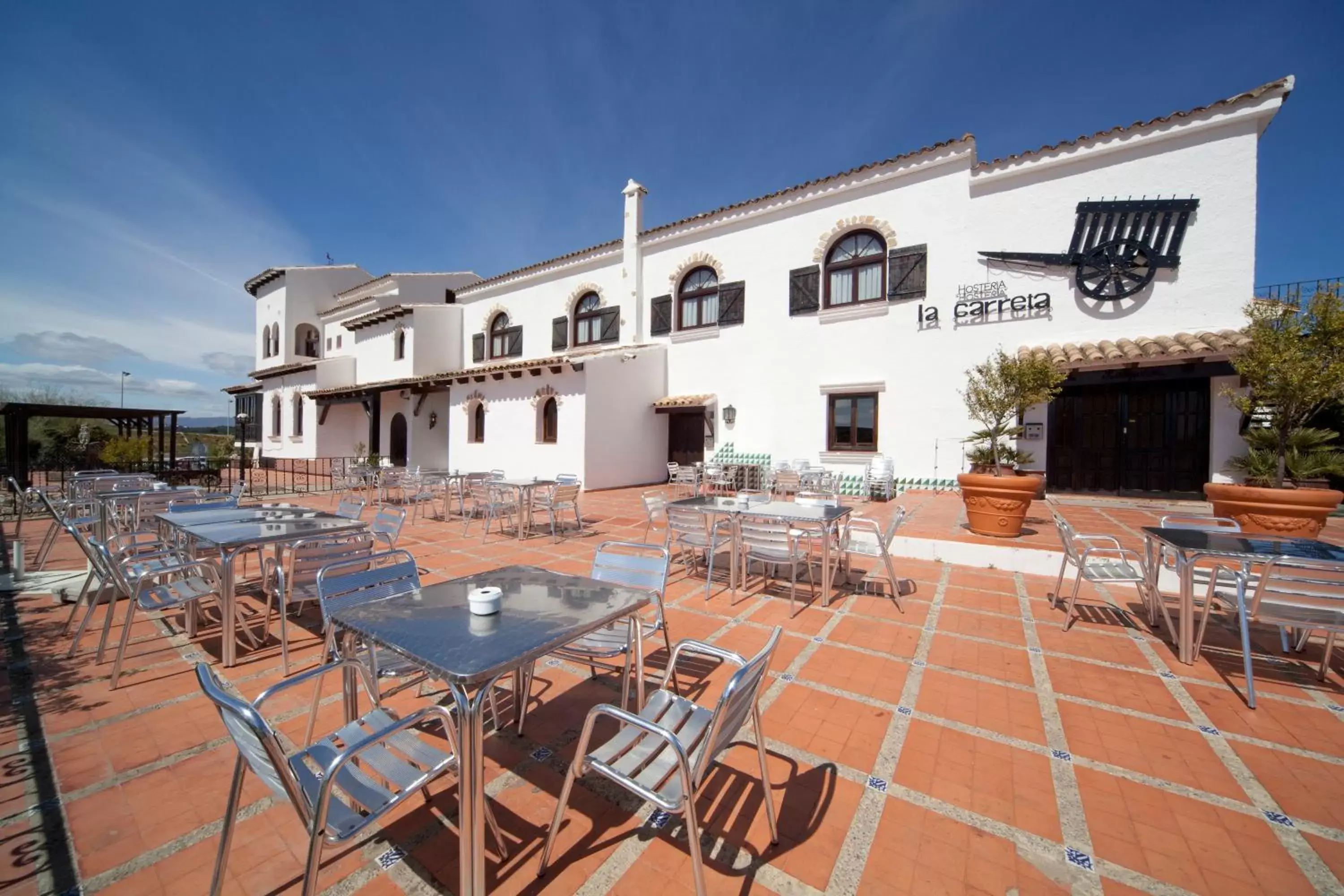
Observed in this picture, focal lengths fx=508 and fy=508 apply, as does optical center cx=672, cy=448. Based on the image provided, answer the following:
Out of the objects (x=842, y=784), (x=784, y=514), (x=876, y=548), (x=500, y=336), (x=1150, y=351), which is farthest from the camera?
(x=500, y=336)

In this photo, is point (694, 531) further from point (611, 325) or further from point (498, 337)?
point (498, 337)

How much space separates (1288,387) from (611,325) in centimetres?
1370

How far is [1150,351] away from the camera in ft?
27.7

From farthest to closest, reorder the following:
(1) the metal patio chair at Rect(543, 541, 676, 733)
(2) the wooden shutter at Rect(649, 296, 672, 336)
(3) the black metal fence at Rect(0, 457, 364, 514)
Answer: (2) the wooden shutter at Rect(649, 296, 672, 336) < (3) the black metal fence at Rect(0, 457, 364, 514) < (1) the metal patio chair at Rect(543, 541, 676, 733)

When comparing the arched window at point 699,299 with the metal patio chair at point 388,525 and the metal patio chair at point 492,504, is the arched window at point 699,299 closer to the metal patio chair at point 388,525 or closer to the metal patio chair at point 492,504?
the metal patio chair at point 492,504

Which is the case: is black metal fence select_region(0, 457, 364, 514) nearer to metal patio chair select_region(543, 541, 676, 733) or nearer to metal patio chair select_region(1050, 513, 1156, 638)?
metal patio chair select_region(543, 541, 676, 733)

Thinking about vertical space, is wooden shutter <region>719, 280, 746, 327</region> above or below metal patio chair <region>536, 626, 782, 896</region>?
above

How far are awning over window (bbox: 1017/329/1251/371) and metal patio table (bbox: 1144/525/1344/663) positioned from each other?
14.5ft

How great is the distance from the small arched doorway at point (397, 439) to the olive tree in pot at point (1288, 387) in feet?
70.9

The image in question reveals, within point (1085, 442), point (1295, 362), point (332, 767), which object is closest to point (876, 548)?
point (1295, 362)

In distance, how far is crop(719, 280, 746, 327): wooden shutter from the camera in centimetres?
1361

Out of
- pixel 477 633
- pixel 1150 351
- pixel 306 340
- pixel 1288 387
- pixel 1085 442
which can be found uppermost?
pixel 306 340

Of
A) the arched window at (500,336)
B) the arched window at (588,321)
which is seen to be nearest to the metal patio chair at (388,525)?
the arched window at (588,321)

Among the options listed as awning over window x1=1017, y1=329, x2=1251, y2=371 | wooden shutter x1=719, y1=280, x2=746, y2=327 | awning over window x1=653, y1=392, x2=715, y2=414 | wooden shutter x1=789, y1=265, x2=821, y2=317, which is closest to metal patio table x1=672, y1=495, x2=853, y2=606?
awning over window x1=1017, y1=329, x2=1251, y2=371
